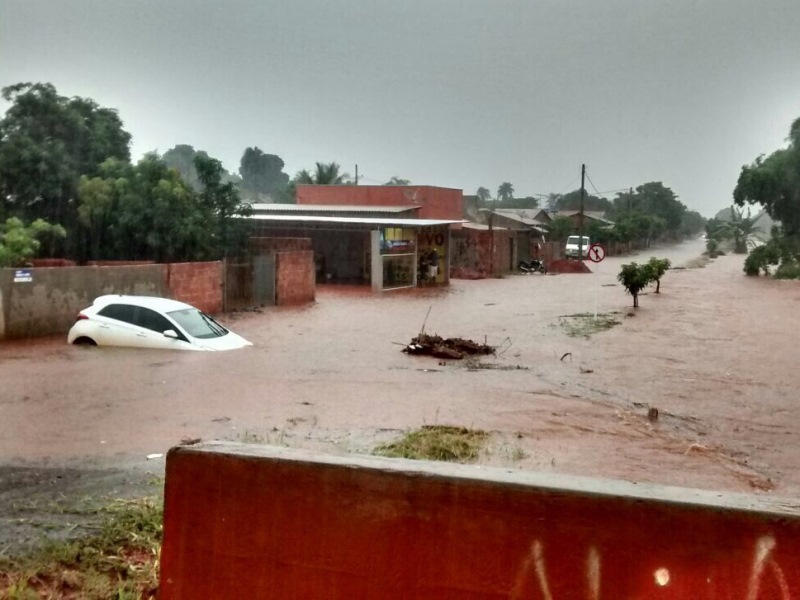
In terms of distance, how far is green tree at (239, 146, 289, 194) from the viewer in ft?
266

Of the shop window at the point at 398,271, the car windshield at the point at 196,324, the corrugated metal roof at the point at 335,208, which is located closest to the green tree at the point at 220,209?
the shop window at the point at 398,271

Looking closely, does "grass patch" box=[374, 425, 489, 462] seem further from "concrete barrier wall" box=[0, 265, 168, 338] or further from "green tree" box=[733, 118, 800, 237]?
"green tree" box=[733, 118, 800, 237]

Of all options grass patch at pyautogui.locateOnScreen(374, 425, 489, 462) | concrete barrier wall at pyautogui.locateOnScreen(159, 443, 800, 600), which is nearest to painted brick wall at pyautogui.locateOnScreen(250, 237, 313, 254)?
grass patch at pyautogui.locateOnScreen(374, 425, 489, 462)

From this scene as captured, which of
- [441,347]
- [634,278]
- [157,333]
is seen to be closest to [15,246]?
[157,333]

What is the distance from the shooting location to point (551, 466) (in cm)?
969

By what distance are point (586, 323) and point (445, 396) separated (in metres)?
14.5

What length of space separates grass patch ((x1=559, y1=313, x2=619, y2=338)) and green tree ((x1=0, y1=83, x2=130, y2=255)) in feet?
57.5

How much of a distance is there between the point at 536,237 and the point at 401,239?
1046 inches

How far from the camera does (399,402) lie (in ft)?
46.0

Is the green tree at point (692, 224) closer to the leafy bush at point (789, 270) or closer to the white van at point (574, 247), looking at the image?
the white van at point (574, 247)

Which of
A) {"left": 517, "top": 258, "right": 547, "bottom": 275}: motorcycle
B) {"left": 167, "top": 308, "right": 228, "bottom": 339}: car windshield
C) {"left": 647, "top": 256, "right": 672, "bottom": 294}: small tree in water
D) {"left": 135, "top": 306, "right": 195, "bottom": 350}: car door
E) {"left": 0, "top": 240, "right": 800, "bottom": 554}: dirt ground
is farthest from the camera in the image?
{"left": 517, "top": 258, "right": 547, "bottom": 275}: motorcycle

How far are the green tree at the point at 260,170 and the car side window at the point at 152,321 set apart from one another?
6314cm

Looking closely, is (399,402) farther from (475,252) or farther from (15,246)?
(475,252)

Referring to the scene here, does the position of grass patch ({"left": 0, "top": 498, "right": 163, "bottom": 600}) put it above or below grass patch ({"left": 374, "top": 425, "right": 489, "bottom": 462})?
above
